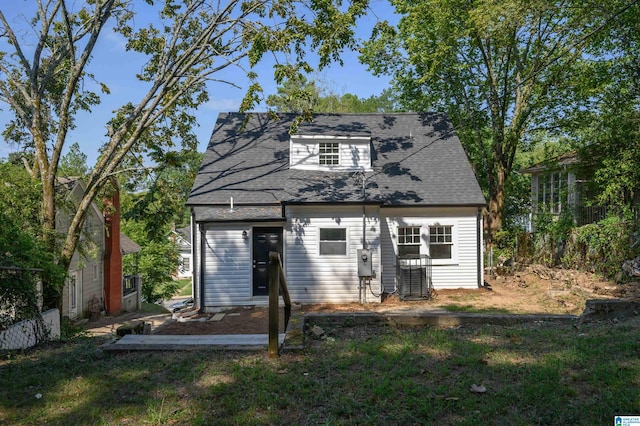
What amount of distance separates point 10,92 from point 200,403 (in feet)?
45.5

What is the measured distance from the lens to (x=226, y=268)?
48.1ft

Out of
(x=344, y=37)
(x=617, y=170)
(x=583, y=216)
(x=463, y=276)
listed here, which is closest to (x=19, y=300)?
(x=344, y=37)

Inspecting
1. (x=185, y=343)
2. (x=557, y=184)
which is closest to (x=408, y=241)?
(x=185, y=343)

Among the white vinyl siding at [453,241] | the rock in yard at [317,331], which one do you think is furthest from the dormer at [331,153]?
the rock in yard at [317,331]

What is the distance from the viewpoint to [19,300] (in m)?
7.47

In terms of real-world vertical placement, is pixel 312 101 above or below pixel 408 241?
above

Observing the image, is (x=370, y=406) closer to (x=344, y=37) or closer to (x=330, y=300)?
(x=330, y=300)

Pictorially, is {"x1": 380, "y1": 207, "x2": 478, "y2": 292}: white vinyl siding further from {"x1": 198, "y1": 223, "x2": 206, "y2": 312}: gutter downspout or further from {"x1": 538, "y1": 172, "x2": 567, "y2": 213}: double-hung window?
{"x1": 538, "y1": 172, "x2": 567, "y2": 213}: double-hung window

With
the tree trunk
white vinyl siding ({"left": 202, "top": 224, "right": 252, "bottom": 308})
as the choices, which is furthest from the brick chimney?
the tree trunk

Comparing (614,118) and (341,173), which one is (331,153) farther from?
(614,118)

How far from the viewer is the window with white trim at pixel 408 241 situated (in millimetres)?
15734

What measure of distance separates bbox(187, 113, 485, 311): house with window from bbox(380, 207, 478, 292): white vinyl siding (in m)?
0.03

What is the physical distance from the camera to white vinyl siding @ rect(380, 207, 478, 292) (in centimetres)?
1567

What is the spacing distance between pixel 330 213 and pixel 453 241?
4.51m
